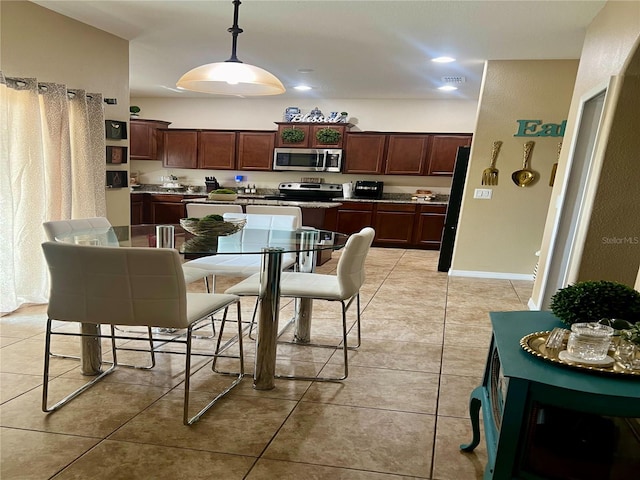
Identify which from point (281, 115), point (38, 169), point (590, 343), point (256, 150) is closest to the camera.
Answer: point (590, 343)

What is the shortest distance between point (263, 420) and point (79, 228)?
1590mm

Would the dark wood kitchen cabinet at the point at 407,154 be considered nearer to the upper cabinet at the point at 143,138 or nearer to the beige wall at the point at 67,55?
the upper cabinet at the point at 143,138

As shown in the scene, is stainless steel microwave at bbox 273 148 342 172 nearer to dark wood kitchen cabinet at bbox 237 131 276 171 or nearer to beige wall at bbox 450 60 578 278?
dark wood kitchen cabinet at bbox 237 131 276 171

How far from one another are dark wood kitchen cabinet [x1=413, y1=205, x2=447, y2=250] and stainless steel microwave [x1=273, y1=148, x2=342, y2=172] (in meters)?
1.53

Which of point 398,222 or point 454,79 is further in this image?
point 398,222

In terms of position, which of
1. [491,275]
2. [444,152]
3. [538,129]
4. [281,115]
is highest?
[281,115]

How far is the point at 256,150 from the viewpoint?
24.8ft

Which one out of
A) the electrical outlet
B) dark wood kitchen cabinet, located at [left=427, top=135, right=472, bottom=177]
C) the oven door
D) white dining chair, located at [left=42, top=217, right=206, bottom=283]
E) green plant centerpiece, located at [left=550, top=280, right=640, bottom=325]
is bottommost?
white dining chair, located at [left=42, top=217, right=206, bottom=283]

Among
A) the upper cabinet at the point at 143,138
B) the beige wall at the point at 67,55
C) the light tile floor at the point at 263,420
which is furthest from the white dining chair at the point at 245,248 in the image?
the upper cabinet at the point at 143,138

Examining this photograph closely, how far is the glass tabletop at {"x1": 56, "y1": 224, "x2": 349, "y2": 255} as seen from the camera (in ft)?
7.43

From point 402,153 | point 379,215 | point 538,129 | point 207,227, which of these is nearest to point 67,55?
point 207,227

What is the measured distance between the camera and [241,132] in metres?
7.57

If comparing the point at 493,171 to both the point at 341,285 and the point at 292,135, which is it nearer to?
the point at 341,285

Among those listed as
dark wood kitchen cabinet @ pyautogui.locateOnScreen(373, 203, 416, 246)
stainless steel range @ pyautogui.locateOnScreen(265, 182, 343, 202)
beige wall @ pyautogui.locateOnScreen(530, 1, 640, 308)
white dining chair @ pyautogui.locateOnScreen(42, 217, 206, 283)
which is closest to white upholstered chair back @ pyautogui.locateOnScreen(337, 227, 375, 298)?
white dining chair @ pyautogui.locateOnScreen(42, 217, 206, 283)
